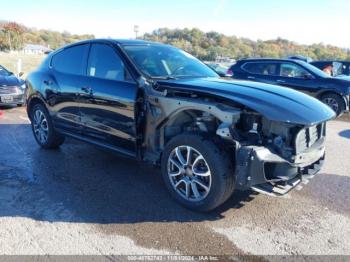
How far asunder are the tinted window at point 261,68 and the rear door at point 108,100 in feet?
22.5

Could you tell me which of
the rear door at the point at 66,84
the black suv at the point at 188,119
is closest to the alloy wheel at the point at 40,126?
the rear door at the point at 66,84

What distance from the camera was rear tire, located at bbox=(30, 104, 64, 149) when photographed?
5.69m

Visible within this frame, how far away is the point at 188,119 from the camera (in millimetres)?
3980

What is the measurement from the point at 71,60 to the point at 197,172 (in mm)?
2726

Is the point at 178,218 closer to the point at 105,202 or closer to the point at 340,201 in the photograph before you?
the point at 105,202

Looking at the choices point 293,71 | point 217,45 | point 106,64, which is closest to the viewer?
point 106,64

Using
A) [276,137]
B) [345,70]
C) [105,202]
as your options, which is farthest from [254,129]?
[345,70]

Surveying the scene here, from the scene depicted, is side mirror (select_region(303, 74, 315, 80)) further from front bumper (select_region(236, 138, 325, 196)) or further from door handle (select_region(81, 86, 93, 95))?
door handle (select_region(81, 86, 93, 95))

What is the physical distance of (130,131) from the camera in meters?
4.20

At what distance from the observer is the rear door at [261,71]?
34.1ft

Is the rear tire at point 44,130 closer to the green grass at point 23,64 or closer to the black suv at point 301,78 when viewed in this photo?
the black suv at point 301,78

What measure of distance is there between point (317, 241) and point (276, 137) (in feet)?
3.33

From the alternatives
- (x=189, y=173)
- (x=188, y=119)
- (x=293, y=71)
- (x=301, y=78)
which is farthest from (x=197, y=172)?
(x=293, y=71)

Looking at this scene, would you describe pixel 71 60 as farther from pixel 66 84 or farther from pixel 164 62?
pixel 164 62
